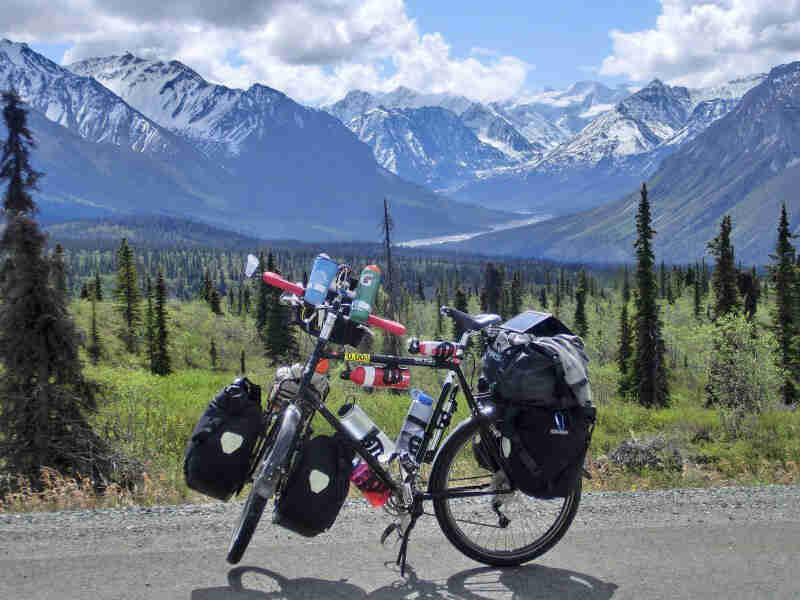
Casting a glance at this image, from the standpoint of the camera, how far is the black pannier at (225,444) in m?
5.86

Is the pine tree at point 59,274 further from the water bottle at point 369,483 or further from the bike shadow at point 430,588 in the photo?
the water bottle at point 369,483

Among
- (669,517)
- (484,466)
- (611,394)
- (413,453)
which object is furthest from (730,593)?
(611,394)

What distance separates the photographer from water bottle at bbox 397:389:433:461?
20.6 ft

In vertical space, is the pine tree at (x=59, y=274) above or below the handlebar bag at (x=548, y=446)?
above

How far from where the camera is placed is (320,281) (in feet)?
19.3

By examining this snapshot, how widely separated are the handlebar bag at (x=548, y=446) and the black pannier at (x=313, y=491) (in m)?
1.44

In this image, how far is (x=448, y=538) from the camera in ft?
21.1

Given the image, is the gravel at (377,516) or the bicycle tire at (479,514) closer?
the bicycle tire at (479,514)

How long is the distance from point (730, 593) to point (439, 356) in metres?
2.87

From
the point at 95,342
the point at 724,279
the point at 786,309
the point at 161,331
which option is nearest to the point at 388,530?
the point at 724,279

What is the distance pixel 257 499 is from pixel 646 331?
2283 inches

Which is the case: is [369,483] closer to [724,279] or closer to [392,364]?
[392,364]

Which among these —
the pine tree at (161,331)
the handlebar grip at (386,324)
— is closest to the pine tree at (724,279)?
the pine tree at (161,331)

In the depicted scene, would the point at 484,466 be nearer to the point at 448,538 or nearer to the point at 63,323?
the point at 448,538
